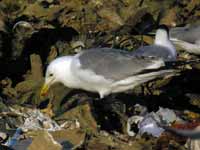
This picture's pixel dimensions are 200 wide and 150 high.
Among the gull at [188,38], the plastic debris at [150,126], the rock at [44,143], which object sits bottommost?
the plastic debris at [150,126]

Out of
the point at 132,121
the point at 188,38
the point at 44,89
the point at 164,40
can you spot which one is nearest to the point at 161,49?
the point at 164,40

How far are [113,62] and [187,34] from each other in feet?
6.45

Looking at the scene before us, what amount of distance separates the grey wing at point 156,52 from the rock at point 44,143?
3.59ft

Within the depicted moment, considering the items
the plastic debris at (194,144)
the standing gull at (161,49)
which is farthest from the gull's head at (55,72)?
the plastic debris at (194,144)

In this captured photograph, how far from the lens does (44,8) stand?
7383mm

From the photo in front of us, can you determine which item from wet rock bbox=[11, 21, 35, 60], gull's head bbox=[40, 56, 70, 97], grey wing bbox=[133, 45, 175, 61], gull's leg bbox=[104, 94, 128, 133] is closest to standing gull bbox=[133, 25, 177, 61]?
grey wing bbox=[133, 45, 175, 61]

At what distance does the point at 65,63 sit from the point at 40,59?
3.13 ft

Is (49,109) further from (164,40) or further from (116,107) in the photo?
(164,40)

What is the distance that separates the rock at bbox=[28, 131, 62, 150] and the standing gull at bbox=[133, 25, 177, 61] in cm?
110

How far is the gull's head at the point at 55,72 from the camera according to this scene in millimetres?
4719

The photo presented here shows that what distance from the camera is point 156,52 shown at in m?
4.89

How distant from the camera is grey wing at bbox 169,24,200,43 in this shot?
635 centimetres

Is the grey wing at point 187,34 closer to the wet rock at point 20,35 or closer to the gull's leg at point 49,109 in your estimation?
the wet rock at point 20,35

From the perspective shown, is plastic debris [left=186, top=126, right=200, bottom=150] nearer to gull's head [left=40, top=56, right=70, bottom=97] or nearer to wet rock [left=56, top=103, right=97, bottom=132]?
wet rock [left=56, top=103, right=97, bottom=132]
